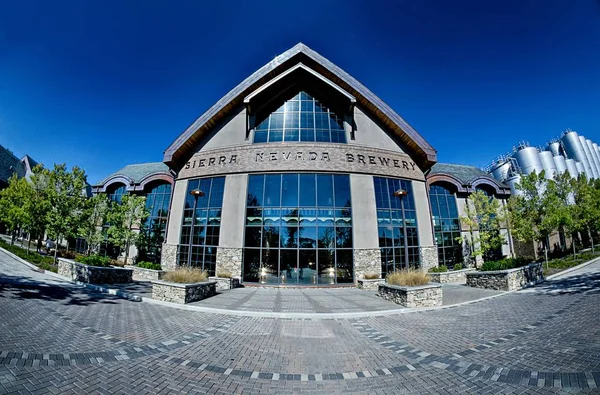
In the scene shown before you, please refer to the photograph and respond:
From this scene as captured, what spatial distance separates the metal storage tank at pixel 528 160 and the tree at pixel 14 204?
74.0 metres

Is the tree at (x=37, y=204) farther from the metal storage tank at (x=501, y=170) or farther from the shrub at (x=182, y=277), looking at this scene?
the metal storage tank at (x=501, y=170)

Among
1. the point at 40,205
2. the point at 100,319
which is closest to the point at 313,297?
the point at 100,319

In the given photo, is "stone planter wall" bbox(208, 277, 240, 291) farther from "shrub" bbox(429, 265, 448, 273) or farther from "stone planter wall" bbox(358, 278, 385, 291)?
"shrub" bbox(429, 265, 448, 273)

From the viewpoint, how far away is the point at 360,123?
20.5 metres

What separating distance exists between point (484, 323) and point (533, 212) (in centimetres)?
1755

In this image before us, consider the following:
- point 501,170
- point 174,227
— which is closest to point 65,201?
point 174,227

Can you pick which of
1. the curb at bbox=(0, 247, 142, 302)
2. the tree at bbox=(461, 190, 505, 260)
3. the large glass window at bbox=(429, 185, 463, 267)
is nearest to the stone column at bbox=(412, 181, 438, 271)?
the large glass window at bbox=(429, 185, 463, 267)

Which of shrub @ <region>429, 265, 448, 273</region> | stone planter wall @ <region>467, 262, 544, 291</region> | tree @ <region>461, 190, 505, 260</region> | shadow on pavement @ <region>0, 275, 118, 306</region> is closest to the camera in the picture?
shadow on pavement @ <region>0, 275, 118, 306</region>

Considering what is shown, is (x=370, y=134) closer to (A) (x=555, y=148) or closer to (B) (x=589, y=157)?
(A) (x=555, y=148)

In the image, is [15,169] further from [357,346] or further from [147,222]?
[357,346]

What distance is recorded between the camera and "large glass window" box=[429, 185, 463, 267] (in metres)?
21.9

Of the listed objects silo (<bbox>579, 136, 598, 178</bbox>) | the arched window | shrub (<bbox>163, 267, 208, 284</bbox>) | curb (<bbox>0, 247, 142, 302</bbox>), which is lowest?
curb (<bbox>0, 247, 142, 302</bbox>)

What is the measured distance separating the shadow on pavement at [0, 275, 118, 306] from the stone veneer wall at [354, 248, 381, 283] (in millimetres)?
13398

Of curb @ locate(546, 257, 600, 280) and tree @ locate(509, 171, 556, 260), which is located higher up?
tree @ locate(509, 171, 556, 260)
